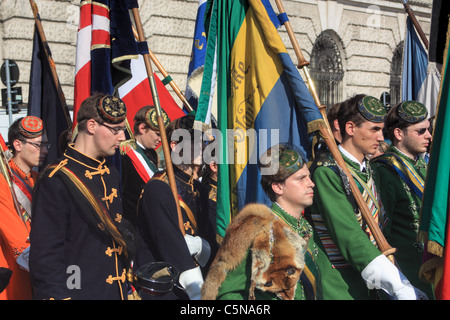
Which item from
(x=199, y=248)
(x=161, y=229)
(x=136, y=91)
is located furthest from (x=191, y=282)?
(x=136, y=91)

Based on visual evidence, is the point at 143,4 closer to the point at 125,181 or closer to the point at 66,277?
the point at 125,181

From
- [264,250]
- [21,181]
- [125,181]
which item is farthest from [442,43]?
[21,181]

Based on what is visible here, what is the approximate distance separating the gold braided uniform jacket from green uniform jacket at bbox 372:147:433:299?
1.78 meters

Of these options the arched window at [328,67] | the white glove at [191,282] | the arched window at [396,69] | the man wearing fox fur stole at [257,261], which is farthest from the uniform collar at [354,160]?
the arched window at [396,69]

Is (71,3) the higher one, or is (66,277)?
(71,3)

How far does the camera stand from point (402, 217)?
432 cm

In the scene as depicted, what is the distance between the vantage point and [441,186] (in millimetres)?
3221

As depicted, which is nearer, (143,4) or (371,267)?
(371,267)

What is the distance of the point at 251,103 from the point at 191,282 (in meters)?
1.29

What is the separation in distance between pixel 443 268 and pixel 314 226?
1025 millimetres

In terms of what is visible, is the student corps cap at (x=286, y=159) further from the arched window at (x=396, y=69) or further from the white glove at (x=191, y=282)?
the arched window at (x=396, y=69)

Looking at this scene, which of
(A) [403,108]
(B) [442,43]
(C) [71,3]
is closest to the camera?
(B) [442,43]
